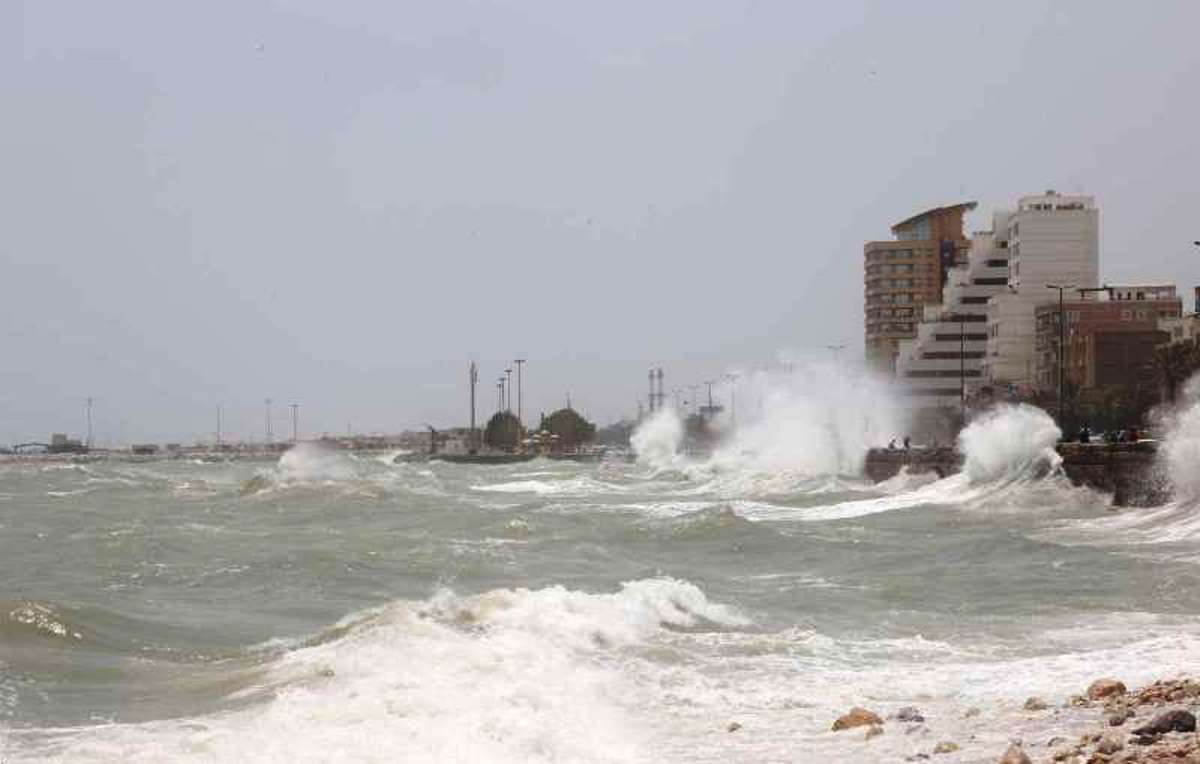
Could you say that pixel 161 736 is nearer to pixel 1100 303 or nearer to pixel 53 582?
pixel 53 582

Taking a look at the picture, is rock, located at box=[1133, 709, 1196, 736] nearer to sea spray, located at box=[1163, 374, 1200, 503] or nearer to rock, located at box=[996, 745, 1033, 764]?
rock, located at box=[996, 745, 1033, 764]

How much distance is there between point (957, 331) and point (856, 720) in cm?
10834

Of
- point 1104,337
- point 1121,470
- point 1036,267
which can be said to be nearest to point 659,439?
point 1036,267

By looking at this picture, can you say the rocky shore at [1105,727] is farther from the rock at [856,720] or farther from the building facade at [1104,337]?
the building facade at [1104,337]

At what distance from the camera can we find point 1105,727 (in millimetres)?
10195

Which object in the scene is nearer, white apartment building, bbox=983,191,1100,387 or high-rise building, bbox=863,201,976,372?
white apartment building, bbox=983,191,1100,387

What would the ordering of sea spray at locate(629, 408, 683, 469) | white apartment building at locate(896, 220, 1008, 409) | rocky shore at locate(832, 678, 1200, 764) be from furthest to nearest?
sea spray at locate(629, 408, 683, 469) → white apartment building at locate(896, 220, 1008, 409) → rocky shore at locate(832, 678, 1200, 764)

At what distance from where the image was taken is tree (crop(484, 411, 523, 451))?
167375 mm

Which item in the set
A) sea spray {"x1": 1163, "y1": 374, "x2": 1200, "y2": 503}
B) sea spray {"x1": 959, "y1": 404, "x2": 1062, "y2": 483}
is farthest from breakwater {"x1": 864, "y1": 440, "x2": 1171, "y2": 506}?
sea spray {"x1": 959, "y1": 404, "x2": 1062, "y2": 483}

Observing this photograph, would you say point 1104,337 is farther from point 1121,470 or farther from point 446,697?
point 446,697

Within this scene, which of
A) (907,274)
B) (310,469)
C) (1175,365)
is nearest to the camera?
(1175,365)

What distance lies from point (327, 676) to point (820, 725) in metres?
4.50

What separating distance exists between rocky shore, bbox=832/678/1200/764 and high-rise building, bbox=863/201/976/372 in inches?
4927

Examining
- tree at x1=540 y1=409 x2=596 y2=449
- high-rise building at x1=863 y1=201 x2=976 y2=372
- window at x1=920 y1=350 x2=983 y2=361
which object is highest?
high-rise building at x1=863 y1=201 x2=976 y2=372
